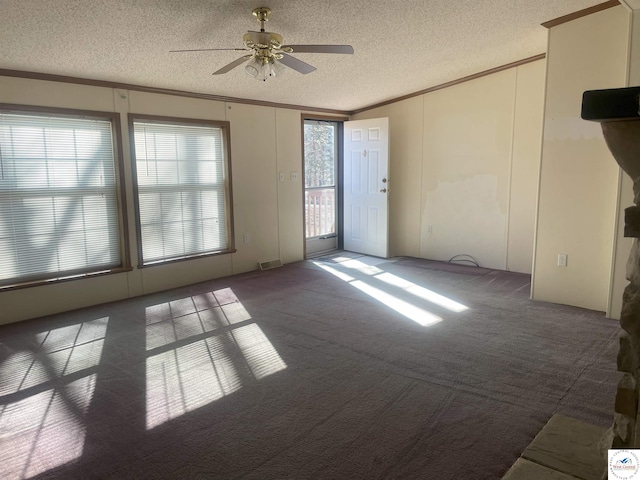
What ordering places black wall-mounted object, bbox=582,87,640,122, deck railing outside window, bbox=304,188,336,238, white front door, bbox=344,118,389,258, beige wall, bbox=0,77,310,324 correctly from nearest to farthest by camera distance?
black wall-mounted object, bbox=582,87,640,122 → beige wall, bbox=0,77,310,324 → white front door, bbox=344,118,389,258 → deck railing outside window, bbox=304,188,336,238

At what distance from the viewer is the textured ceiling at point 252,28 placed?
306cm

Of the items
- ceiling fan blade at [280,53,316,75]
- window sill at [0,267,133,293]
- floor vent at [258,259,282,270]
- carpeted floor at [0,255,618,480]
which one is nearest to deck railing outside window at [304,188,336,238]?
floor vent at [258,259,282,270]

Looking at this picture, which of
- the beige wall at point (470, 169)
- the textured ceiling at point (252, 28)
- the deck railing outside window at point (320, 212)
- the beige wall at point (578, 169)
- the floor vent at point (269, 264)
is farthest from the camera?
the deck railing outside window at point (320, 212)

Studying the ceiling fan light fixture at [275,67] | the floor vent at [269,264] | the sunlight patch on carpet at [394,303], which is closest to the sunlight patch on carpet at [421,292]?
the sunlight patch on carpet at [394,303]

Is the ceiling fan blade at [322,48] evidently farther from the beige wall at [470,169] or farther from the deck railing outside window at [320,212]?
the deck railing outside window at [320,212]

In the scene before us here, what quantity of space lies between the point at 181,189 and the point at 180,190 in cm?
2

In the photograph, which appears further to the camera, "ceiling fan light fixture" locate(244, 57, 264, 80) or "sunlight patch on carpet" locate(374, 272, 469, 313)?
"sunlight patch on carpet" locate(374, 272, 469, 313)

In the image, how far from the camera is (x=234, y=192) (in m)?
5.55

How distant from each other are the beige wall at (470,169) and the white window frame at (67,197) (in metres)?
3.75

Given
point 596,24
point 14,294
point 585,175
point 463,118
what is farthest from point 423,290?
point 14,294

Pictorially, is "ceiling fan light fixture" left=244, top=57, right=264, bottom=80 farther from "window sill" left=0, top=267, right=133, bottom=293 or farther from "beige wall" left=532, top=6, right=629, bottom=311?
"beige wall" left=532, top=6, right=629, bottom=311

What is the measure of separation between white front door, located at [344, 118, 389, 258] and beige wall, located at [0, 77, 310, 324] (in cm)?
88

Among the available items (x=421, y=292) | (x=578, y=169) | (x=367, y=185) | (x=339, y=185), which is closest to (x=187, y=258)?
(x=421, y=292)

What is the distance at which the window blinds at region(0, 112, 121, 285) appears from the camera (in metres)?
3.89
